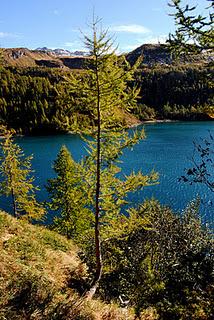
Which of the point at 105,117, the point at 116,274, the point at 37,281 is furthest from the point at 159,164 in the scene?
the point at 37,281

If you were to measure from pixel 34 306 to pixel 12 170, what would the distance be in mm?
24310

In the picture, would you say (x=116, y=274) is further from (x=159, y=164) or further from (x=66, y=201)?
(x=159, y=164)

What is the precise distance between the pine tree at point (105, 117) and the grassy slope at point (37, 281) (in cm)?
179

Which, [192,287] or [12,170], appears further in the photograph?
[12,170]

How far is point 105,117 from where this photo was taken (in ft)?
43.0

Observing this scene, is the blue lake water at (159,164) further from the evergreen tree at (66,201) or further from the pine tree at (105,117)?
the pine tree at (105,117)

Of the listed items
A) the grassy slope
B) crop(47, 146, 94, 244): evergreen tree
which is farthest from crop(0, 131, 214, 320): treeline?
crop(47, 146, 94, 244): evergreen tree

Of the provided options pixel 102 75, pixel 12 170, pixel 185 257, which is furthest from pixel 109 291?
pixel 12 170

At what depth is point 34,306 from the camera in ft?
29.7

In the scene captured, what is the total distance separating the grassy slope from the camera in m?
9.00

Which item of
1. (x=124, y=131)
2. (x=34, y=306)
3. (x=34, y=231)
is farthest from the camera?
(x=34, y=231)

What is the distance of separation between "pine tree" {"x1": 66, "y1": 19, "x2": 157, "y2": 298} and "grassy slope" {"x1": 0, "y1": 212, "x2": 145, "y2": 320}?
70.5 inches

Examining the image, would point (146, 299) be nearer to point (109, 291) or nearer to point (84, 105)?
point (109, 291)

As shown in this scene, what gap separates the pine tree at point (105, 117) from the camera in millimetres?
12203
